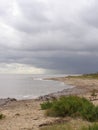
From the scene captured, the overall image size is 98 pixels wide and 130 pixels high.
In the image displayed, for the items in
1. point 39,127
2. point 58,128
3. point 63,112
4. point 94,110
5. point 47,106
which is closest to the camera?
point 58,128

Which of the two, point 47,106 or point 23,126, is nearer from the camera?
point 23,126

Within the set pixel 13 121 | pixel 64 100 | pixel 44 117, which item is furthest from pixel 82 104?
pixel 13 121

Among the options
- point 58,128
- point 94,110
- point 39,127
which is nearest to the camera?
point 58,128

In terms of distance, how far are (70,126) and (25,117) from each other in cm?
383

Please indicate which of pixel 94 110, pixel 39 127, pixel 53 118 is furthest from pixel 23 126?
pixel 94 110

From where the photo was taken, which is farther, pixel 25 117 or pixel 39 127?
pixel 25 117

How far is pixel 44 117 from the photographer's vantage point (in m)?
15.0

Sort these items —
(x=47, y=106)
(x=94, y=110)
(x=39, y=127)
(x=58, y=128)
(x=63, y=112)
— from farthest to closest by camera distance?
(x=47, y=106) → (x=63, y=112) → (x=94, y=110) → (x=39, y=127) → (x=58, y=128)

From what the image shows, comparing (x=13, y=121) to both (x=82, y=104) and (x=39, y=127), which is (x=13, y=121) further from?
(x=82, y=104)

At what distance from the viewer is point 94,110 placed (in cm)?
1369

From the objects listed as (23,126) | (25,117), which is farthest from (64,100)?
(23,126)

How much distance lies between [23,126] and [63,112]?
2472 millimetres

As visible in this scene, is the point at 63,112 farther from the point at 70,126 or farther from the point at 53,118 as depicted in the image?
the point at 70,126

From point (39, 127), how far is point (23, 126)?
0.77m
